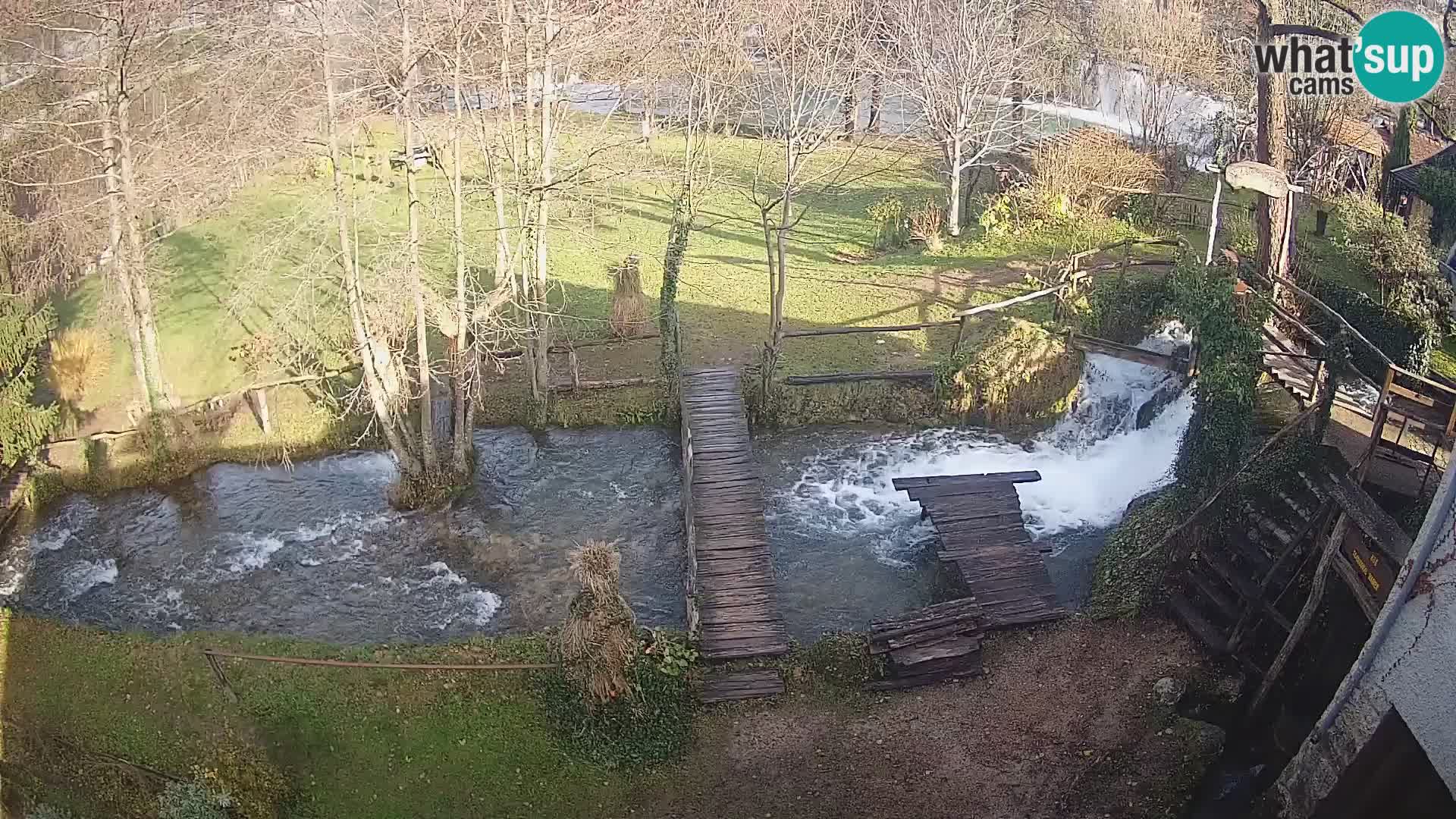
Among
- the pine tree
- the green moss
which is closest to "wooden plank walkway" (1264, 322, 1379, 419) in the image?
the green moss

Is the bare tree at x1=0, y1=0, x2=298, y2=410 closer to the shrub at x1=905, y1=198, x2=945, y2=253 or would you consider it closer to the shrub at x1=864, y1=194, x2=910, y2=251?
the shrub at x1=864, y1=194, x2=910, y2=251

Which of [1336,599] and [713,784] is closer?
Answer: [713,784]

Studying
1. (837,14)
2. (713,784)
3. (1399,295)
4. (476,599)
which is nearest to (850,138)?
(837,14)

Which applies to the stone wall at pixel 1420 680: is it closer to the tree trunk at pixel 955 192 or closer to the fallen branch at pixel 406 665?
the fallen branch at pixel 406 665

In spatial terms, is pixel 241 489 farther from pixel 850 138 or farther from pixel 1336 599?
pixel 850 138

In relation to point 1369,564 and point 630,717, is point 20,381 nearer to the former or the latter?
point 630,717

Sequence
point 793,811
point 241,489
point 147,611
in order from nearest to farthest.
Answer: point 793,811 → point 147,611 → point 241,489

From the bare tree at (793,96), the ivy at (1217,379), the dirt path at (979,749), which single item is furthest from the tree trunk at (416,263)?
the ivy at (1217,379)
